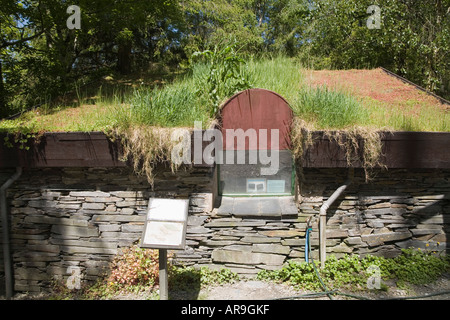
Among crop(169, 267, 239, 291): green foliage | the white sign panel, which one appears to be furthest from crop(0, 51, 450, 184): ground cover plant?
crop(169, 267, 239, 291): green foliage

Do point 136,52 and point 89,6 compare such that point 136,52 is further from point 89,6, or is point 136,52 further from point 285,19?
point 285,19

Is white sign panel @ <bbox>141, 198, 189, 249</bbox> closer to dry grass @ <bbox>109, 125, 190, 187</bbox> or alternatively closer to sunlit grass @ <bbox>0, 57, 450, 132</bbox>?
dry grass @ <bbox>109, 125, 190, 187</bbox>

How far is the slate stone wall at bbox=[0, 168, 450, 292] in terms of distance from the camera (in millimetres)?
3768

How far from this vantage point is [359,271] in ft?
12.2

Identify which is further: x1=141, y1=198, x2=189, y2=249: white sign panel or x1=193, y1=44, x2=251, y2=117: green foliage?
x1=193, y1=44, x2=251, y2=117: green foliage

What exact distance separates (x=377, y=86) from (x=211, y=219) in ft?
16.3

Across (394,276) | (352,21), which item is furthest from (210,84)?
(352,21)

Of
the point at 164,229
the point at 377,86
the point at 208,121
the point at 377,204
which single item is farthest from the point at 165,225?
the point at 377,86

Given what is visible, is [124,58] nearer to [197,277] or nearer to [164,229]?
[197,277]

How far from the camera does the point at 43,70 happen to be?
21.5 feet

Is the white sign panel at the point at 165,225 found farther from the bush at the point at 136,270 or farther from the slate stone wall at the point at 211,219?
the bush at the point at 136,270

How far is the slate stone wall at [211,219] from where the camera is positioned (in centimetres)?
377

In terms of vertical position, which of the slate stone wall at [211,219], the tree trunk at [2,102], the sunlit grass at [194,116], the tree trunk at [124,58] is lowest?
the slate stone wall at [211,219]

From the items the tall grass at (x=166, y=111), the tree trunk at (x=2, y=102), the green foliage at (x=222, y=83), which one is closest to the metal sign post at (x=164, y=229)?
the tall grass at (x=166, y=111)
